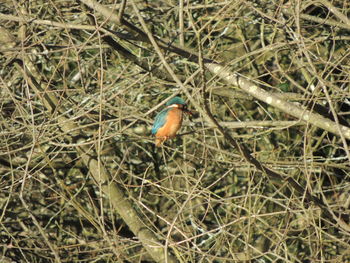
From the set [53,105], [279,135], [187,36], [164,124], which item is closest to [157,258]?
[164,124]

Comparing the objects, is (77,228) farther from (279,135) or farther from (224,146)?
(279,135)

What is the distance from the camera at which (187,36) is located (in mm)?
5973

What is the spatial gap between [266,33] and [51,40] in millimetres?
2081

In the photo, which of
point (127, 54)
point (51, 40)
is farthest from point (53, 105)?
point (51, 40)

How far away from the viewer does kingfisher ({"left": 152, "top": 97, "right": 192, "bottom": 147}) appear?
4.68 meters

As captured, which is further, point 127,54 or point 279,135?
point 279,135

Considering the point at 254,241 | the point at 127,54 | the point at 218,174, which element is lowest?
the point at 254,241

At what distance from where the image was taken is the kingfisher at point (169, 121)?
4684mm

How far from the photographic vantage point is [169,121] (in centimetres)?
469

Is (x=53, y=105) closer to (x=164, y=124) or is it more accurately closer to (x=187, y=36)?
(x=164, y=124)

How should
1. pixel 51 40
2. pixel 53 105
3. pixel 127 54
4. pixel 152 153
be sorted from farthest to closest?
pixel 152 153 → pixel 51 40 → pixel 53 105 → pixel 127 54

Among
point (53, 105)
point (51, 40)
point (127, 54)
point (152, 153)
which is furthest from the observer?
point (152, 153)

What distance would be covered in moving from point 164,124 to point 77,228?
2.02 m

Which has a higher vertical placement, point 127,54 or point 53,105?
point 127,54
